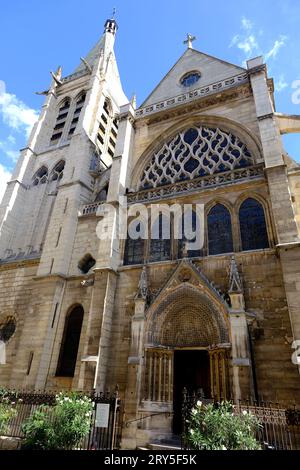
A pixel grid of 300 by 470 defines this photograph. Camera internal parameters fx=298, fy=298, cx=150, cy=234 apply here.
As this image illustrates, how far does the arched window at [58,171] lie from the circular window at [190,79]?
9380mm

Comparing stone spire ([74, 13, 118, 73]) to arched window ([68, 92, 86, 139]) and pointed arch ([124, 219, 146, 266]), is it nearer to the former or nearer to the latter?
arched window ([68, 92, 86, 139])

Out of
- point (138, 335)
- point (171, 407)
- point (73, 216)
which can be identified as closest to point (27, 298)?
point (73, 216)

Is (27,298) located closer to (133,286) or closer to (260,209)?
(133,286)

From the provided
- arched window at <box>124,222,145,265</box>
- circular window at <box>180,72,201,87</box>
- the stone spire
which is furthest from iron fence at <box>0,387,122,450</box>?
the stone spire

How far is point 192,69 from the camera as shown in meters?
18.7

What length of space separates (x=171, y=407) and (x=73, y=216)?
9.89 meters

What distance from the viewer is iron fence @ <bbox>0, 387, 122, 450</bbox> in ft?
26.6

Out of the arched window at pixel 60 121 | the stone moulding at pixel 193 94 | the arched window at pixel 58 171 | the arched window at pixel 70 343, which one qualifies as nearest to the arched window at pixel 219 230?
the arched window at pixel 70 343

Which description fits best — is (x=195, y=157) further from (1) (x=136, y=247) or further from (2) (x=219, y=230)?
(1) (x=136, y=247)

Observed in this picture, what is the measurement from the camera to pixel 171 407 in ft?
30.8

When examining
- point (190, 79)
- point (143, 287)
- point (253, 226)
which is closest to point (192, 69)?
point (190, 79)

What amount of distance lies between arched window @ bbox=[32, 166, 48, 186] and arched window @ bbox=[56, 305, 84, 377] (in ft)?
34.9

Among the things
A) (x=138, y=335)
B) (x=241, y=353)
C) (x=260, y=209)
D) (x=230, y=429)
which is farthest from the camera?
(x=260, y=209)

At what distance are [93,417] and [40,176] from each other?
54.2ft
